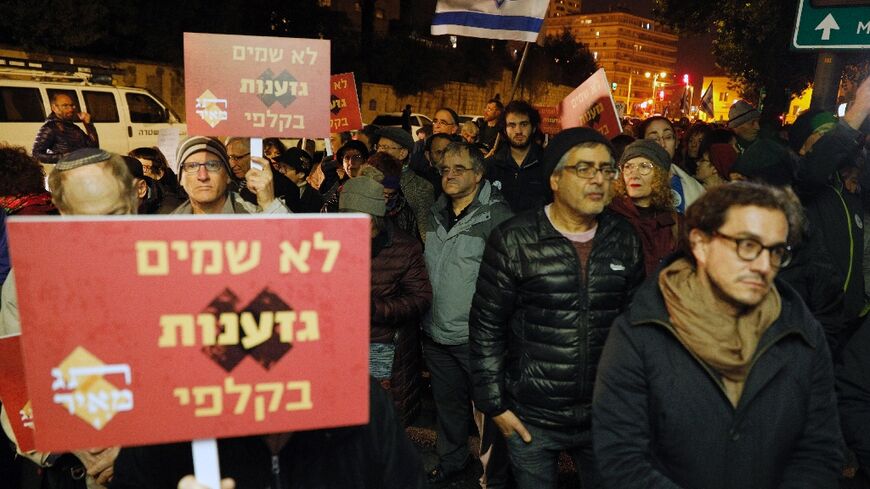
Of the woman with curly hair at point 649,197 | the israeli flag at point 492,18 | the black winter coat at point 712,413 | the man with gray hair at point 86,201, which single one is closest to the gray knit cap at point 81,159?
the man with gray hair at point 86,201

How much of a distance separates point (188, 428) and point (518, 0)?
6.39 m

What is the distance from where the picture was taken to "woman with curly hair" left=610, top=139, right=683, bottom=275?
3.58 metres

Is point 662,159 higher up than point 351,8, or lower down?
lower down

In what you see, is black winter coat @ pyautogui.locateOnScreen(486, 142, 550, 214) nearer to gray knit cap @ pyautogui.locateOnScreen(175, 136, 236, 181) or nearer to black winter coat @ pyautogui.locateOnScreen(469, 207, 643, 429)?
black winter coat @ pyautogui.locateOnScreen(469, 207, 643, 429)

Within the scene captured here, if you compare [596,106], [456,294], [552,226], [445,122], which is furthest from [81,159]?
[445,122]

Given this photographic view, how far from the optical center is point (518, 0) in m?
6.80

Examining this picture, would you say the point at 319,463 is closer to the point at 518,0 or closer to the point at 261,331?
the point at 261,331

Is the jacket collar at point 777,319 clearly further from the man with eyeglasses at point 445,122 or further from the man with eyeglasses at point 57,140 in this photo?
the man with eyeglasses at point 57,140

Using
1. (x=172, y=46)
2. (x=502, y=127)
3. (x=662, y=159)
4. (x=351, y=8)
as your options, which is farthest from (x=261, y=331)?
(x=351, y=8)

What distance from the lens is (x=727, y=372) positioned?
6.24 feet

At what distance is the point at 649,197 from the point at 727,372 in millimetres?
1974

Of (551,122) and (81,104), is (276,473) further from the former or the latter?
(81,104)

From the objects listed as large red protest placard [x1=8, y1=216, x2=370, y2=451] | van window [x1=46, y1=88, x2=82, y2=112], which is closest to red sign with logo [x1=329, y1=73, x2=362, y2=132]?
large red protest placard [x1=8, y1=216, x2=370, y2=451]

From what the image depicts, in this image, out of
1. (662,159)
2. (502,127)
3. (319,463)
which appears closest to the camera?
(319,463)
